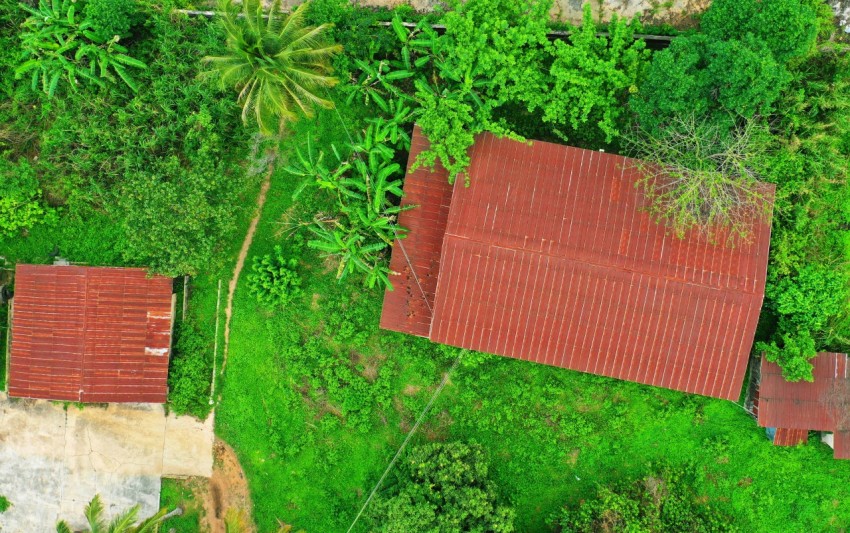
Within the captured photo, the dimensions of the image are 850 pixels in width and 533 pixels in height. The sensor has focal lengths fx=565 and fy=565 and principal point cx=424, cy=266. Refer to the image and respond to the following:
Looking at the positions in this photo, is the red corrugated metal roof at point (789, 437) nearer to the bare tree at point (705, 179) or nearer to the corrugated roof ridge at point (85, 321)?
the bare tree at point (705, 179)

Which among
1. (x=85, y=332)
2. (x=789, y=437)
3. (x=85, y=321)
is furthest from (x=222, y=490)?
(x=789, y=437)

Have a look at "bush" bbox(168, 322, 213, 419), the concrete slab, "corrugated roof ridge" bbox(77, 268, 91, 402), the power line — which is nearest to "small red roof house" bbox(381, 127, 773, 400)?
the power line

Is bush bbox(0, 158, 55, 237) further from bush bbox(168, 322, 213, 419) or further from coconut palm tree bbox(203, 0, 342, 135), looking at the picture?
coconut palm tree bbox(203, 0, 342, 135)

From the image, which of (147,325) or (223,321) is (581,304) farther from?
(147,325)

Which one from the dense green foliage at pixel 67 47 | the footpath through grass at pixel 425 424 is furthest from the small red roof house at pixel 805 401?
the dense green foliage at pixel 67 47

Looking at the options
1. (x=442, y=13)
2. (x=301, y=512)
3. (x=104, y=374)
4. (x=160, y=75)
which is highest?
(x=442, y=13)

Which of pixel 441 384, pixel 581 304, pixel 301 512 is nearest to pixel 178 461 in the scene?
pixel 301 512

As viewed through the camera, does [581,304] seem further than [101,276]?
No
